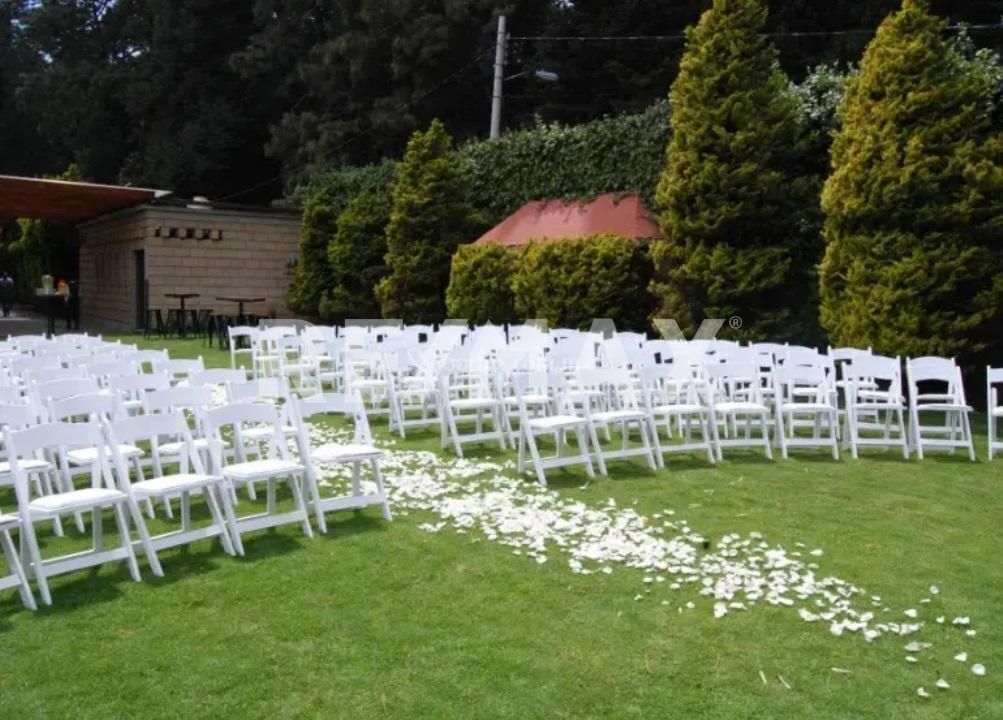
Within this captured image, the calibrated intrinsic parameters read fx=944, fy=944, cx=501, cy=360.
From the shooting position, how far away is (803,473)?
7.74 metres

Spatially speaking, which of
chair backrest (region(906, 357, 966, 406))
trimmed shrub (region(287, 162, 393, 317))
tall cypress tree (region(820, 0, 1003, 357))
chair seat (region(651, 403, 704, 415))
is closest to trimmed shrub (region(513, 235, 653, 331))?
tall cypress tree (region(820, 0, 1003, 357))

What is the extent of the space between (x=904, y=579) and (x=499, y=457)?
12.9ft

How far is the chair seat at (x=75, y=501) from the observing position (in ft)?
15.0

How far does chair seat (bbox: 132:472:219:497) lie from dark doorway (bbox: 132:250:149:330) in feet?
68.7

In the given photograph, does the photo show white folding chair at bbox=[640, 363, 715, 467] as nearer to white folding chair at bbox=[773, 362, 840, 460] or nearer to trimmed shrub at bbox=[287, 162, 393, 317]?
white folding chair at bbox=[773, 362, 840, 460]

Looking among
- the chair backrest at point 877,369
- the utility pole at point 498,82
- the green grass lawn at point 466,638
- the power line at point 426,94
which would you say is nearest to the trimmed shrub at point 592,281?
the utility pole at point 498,82

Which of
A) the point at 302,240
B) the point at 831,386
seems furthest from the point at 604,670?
the point at 302,240

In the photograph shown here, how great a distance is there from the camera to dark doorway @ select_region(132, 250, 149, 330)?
979 inches

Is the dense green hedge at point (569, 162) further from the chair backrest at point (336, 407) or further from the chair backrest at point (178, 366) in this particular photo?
the chair backrest at point (336, 407)

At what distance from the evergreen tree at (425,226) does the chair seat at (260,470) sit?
14.8 meters

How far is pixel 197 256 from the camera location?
968 inches

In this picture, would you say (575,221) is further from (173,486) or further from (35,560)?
(35,560)

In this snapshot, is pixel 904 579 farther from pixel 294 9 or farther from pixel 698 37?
pixel 294 9

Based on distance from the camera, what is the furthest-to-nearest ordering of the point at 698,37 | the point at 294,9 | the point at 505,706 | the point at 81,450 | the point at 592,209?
the point at 294,9
the point at 592,209
the point at 698,37
the point at 81,450
the point at 505,706
